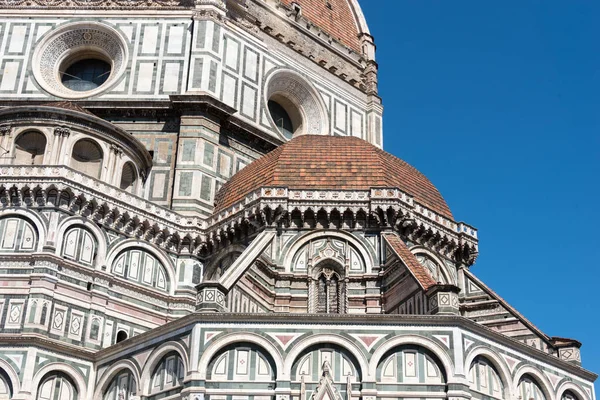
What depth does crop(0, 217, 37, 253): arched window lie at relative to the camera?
90.2 feet

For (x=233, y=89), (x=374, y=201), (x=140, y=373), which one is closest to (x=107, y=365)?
(x=140, y=373)

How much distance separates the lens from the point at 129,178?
106 feet

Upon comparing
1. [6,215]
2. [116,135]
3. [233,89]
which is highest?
[233,89]

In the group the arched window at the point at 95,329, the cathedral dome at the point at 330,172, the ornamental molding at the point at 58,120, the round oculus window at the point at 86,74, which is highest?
the round oculus window at the point at 86,74

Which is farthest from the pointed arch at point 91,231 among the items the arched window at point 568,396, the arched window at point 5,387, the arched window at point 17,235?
the arched window at point 568,396

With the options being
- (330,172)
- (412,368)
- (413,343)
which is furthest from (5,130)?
(412,368)

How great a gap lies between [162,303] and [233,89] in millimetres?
10860

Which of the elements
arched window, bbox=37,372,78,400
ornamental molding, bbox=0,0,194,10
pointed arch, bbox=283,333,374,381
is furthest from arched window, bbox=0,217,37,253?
ornamental molding, bbox=0,0,194,10

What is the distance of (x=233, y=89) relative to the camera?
120 feet

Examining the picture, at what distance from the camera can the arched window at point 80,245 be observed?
27.8 m

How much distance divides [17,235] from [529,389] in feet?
54.0

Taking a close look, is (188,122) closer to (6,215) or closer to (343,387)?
(6,215)

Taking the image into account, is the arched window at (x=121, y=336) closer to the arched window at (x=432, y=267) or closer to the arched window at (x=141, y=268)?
the arched window at (x=141, y=268)

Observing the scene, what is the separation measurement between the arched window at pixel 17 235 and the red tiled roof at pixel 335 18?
64.4 ft
